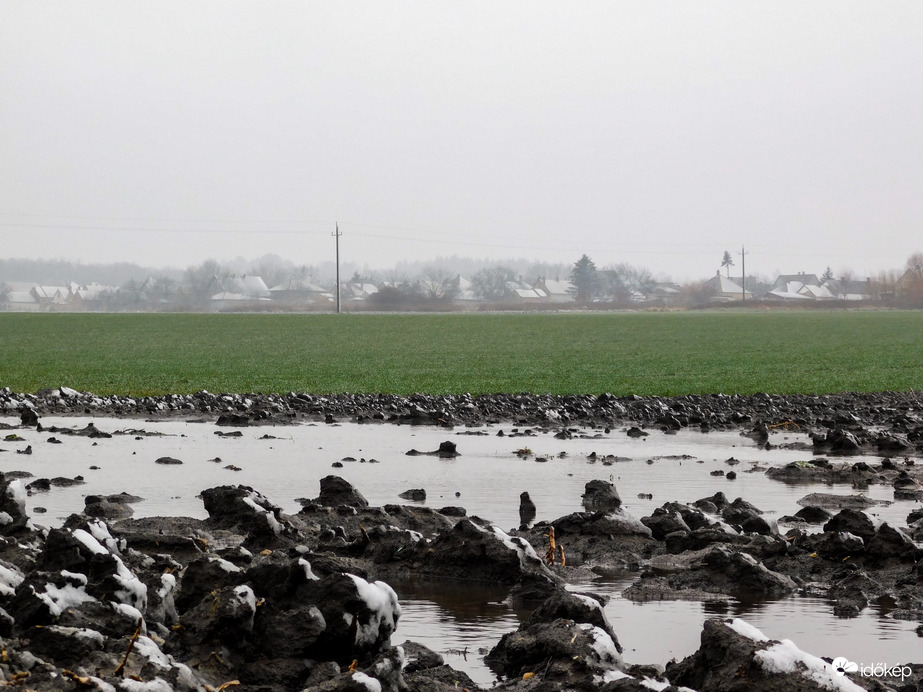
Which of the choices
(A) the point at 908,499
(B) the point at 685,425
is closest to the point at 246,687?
(A) the point at 908,499

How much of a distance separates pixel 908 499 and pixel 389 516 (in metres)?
5.40

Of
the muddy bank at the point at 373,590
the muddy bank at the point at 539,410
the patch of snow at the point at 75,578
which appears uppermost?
the patch of snow at the point at 75,578

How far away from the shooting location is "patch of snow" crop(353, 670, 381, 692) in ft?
16.2

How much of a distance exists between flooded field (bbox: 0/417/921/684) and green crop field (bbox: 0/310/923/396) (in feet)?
32.0

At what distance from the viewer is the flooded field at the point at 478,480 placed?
6.81 metres

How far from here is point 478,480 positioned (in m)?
13.2

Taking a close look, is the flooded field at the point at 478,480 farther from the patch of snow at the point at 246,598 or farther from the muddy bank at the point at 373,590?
the patch of snow at the point at 246,598

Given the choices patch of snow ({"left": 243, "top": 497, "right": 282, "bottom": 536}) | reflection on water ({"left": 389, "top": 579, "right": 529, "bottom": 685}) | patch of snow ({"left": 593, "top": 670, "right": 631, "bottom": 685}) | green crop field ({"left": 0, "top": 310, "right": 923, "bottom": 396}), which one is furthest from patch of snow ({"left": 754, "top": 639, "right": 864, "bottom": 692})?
green crop field ({"left": 0, "top": 310, "right": 923, "bottom": 396})

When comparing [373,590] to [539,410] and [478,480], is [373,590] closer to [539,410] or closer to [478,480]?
[478,480]

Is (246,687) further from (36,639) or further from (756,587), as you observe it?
(756,587)

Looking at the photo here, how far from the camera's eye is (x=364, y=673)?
5176mm

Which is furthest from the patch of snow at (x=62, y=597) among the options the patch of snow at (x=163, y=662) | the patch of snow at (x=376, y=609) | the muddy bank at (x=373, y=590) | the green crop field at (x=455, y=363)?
the green crop field at (x=455, y=363)

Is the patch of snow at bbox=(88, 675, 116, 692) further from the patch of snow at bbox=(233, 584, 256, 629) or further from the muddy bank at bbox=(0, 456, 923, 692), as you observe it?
the patch of snow at bbox=(233, 584, 256, 629)

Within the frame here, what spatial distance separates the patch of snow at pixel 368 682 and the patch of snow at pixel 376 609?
910 millimetres
